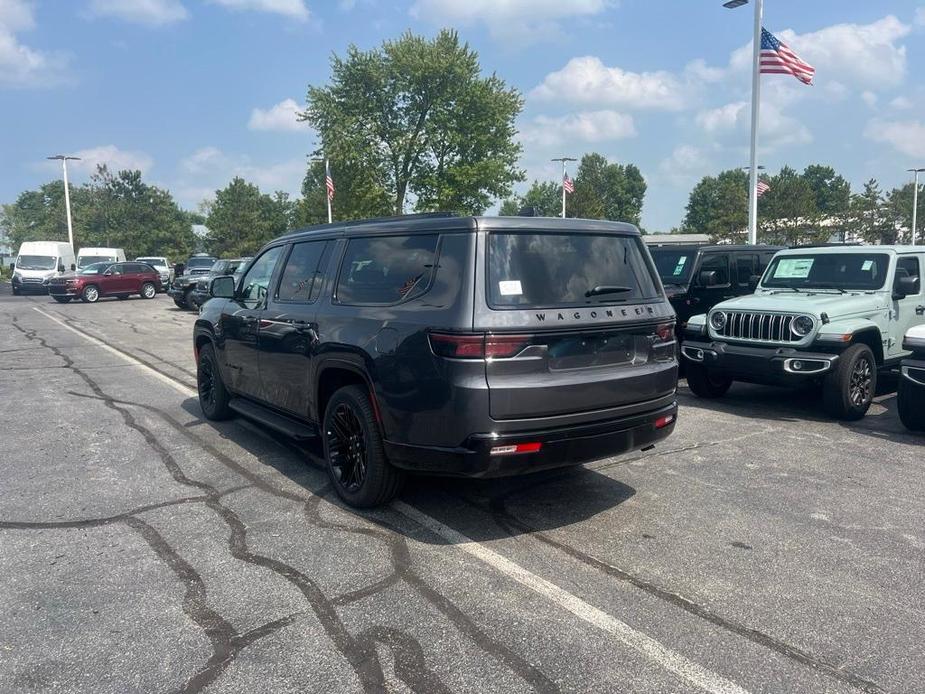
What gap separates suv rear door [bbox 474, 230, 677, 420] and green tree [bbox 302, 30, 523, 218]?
109 ft

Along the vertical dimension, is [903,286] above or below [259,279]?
below

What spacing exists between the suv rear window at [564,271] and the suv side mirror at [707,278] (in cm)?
593

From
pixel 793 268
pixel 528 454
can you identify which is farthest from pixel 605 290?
pixel 793 268

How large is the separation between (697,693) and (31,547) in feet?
12.4

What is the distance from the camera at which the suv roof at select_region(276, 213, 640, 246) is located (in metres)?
4.21

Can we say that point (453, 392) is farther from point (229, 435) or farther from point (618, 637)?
point (229, 435)

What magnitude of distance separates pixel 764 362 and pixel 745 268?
4.47 meters

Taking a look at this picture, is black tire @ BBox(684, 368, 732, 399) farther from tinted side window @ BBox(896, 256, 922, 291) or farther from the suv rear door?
the suv rear door

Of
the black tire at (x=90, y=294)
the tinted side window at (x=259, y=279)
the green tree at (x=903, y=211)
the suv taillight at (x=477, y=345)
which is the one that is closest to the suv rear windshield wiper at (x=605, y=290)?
the suv taillight at (x=477, y=345)

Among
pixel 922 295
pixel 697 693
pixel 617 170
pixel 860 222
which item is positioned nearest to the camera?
pixel 697 693

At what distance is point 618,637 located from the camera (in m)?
3.19

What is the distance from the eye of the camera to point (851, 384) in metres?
7.41

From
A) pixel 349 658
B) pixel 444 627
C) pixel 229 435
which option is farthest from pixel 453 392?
pixel 229 435

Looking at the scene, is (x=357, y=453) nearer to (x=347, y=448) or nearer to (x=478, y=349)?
(x=347, y=448)
